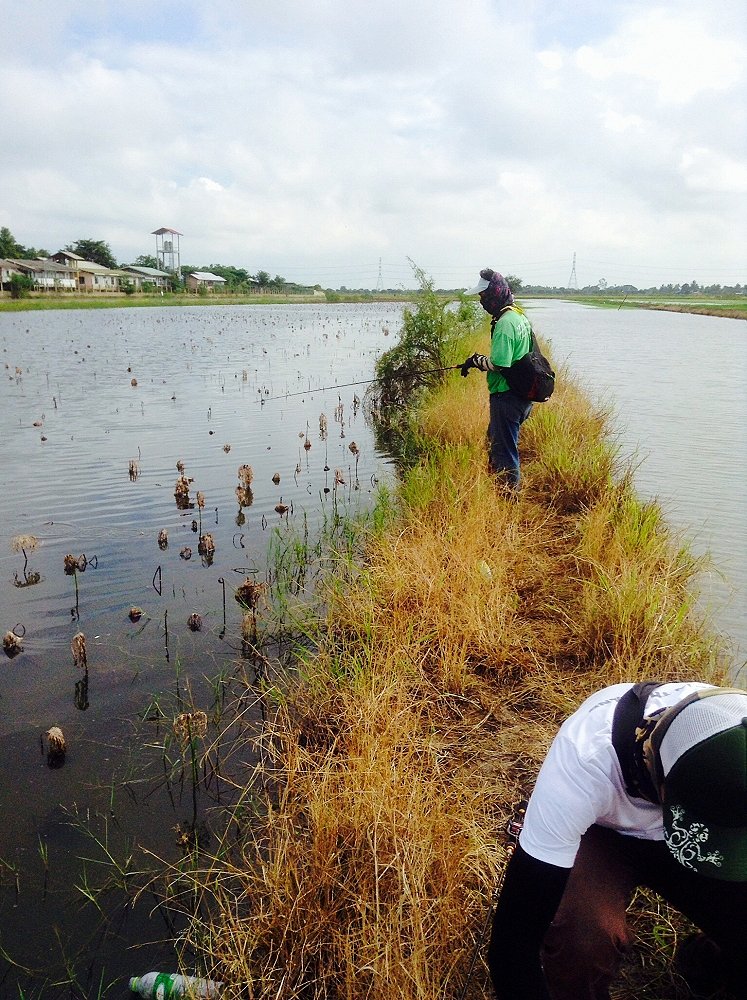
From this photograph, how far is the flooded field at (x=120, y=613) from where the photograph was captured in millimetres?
3105

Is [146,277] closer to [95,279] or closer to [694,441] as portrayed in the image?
[95,279]

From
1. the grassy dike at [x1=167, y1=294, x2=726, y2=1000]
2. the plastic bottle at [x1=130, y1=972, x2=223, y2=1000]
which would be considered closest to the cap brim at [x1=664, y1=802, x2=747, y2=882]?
the grassy dike at [x1=167, y1=294, x2=726, y2=1000]

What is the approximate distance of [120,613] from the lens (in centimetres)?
574

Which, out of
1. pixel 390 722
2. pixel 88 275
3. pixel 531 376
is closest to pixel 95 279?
pixel 88 275

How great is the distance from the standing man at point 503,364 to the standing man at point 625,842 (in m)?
4.68

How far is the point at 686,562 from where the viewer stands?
5.53m

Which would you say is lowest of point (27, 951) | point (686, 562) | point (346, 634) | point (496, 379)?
point (27, 951)

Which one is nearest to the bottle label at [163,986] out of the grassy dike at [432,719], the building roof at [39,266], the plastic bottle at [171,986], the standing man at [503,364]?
the plastic bottle at [171,986]

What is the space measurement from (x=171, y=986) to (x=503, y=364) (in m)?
5.26

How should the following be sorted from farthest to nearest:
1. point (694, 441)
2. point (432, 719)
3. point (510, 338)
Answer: point (694, 441) < point (510, 338) < point (432, 719)

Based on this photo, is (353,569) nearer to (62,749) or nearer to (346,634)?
(346,634)

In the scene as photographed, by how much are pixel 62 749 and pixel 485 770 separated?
2.45 metres

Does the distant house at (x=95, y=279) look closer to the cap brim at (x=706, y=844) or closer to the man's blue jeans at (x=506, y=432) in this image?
the man's blue jeans at (x=506, y=432)

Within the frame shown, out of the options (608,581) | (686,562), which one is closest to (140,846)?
(608,581)
